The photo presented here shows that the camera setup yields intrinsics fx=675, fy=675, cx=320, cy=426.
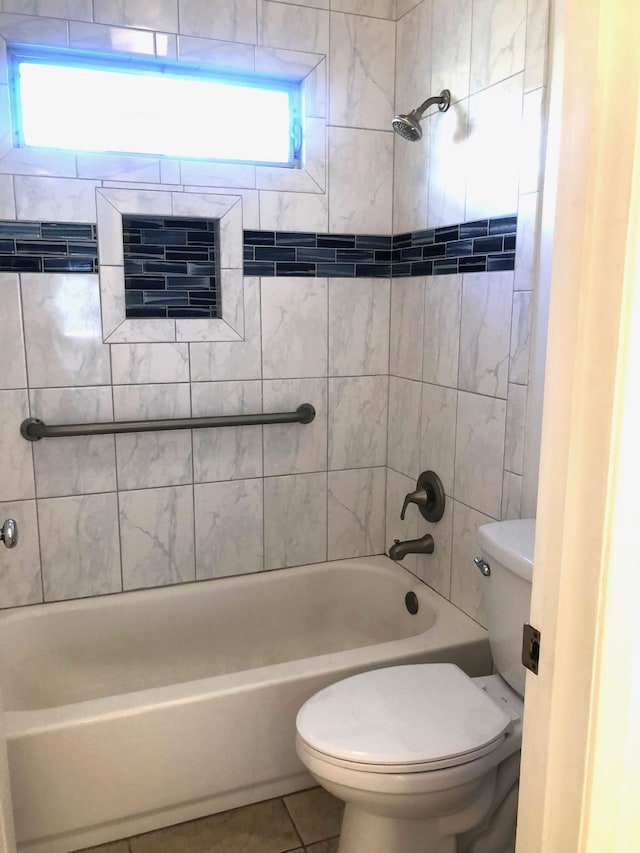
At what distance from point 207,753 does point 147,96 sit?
194cm

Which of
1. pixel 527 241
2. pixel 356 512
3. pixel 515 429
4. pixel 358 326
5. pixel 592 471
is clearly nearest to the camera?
pixel 592 471

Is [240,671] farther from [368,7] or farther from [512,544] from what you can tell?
[368,7]

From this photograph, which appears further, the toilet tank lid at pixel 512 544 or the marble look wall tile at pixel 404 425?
the marble look wall tile at pixel 404 425

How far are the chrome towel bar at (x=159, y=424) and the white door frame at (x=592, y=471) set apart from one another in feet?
5.22

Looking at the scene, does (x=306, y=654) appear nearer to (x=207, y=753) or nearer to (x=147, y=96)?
(x=207, y=753)

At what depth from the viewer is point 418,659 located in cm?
192

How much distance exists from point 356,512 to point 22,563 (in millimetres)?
1164

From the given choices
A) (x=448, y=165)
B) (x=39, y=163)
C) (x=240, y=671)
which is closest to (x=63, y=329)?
Result: (x=39, y=163)

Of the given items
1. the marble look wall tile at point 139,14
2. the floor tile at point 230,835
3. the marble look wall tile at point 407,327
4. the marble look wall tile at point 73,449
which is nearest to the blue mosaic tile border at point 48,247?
the marble look wall tile at point 73,449

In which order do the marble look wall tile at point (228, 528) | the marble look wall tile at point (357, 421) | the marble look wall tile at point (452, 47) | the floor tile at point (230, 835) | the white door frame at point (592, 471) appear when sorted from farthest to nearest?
1. the marble look wall tile at point (357, 421)
2. the marble look wall tile at point (228, 528)
3. the marble look wall tile at point (452, 47)
4. the floor tile at point (230, 835)
5. the white door frame at point (592, 471)

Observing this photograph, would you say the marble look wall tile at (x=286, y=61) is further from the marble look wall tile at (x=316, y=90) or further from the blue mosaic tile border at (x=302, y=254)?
the blue mosaic tile border at (x=302, y=254)

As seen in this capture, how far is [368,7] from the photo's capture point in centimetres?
225

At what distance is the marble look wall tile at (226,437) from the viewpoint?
2.28m

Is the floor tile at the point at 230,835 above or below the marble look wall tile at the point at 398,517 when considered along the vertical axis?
below
